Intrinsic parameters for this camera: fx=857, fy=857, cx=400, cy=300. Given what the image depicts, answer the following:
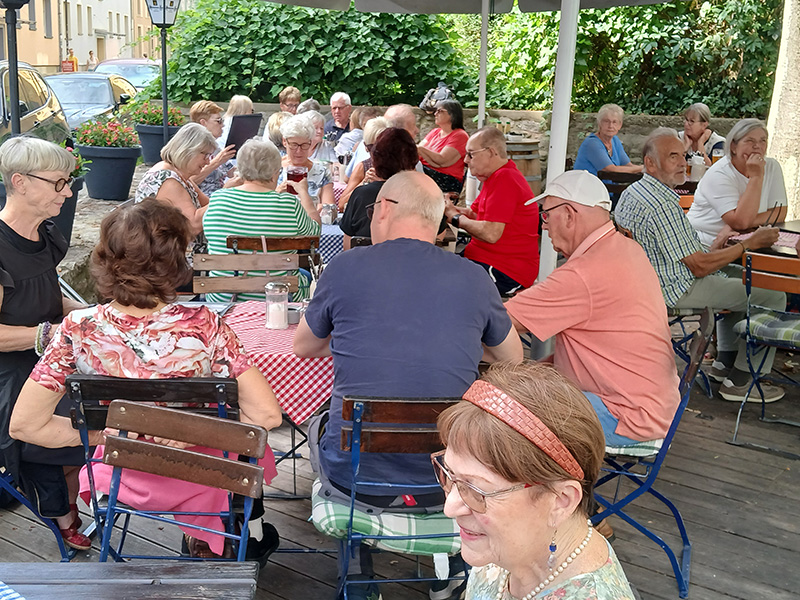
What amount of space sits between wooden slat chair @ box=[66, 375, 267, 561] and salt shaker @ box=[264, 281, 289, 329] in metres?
0.69

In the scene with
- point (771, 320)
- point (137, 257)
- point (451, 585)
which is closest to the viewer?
point (137, 257)

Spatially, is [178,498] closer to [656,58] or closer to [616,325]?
[616,325]

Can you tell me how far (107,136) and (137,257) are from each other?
233 inches

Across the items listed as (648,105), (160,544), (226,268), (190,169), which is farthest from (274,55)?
(160,544)

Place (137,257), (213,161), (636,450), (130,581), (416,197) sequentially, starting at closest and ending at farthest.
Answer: (130,581) < (137,257) < (416,197) < (636,450) < (213,161)

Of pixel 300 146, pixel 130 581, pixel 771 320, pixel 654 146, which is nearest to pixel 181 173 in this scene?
pixel 300 146

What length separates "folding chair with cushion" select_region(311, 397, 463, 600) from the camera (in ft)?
7.01

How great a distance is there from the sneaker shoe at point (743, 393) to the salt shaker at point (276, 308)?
8.89 ft

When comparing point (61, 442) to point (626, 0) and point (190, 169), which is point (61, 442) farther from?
point (626, 0)

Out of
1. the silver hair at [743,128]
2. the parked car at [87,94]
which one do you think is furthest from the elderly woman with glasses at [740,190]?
the parked car at [87,94]

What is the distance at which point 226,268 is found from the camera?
142 inches

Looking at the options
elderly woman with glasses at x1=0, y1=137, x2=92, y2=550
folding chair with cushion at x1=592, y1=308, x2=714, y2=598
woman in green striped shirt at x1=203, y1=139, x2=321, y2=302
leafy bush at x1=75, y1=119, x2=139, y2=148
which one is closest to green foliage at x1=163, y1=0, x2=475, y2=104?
leafy bush at x1=75, y1=119, x2=139, y2=148

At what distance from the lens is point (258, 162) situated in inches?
157

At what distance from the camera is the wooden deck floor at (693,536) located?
9.37ft
